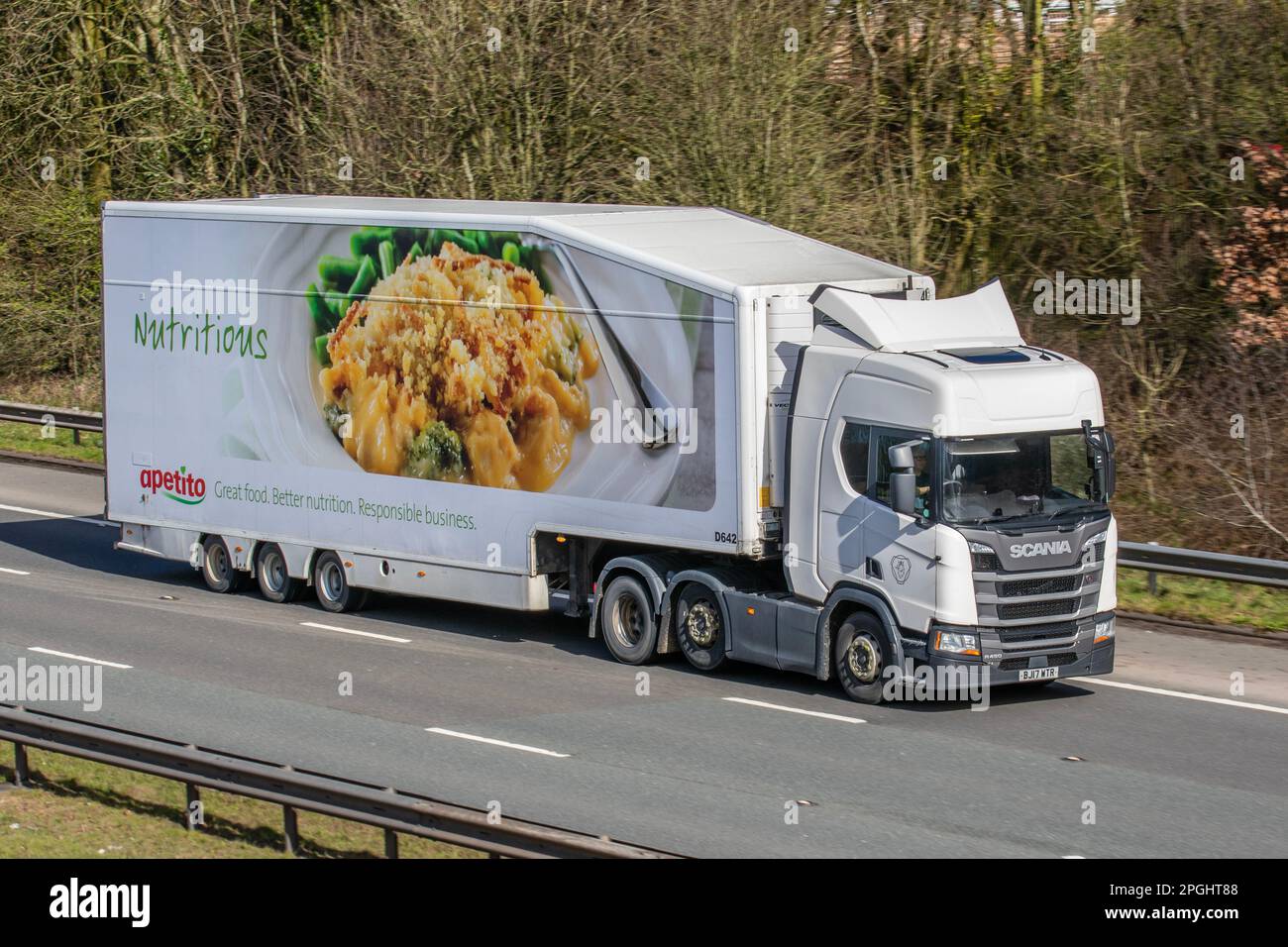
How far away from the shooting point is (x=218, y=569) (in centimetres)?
1895

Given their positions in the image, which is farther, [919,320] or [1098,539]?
[919,320]

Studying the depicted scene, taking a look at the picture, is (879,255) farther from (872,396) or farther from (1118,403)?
(872,396)

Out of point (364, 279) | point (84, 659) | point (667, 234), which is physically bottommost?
point (84, 659)

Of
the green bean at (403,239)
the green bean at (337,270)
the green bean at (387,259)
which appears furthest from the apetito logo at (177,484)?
the green bean at (403,239)

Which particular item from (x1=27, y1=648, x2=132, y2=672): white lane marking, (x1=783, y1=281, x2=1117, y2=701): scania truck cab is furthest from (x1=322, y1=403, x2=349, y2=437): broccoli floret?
(x1=783, y1=281, x2=1117, y2=701): scania truck cab

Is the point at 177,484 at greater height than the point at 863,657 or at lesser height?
greater

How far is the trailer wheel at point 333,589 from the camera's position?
1766 cm

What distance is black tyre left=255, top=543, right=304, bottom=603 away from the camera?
1822cm

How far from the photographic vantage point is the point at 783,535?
1442cm

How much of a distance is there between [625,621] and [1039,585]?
13.0ft

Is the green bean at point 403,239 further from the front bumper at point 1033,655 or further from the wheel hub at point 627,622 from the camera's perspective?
the front bumper at point 1033,655

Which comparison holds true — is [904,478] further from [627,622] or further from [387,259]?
[387,259]

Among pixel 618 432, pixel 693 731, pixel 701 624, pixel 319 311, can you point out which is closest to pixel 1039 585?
pixel 693 731
